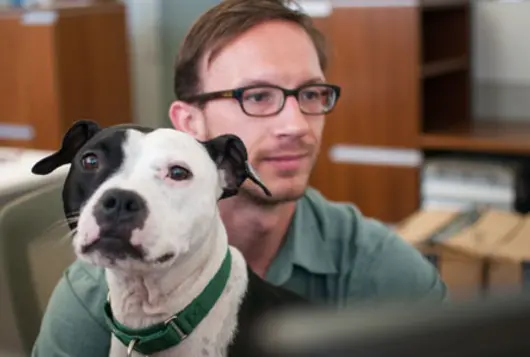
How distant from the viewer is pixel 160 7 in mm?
4230

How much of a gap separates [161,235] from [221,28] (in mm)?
562

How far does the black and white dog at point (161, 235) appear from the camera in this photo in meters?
0.78

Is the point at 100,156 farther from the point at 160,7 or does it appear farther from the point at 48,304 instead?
the point at 160,7

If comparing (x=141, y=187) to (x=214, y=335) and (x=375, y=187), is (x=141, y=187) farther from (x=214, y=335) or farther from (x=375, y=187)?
(x=375, y=187)

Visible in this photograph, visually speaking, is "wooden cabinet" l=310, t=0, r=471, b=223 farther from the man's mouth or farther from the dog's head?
the dog's head

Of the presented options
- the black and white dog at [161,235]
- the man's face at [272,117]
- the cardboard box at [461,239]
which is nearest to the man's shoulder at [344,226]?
the man's face at [272,117]

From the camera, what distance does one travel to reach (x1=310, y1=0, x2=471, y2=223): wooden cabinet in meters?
3.27

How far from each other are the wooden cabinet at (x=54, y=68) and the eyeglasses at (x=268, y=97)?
8.08ft

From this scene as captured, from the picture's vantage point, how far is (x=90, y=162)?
85 cm

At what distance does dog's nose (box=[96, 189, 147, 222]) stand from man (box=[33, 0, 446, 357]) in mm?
341

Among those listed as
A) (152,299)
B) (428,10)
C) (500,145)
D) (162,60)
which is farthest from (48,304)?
(162,60)

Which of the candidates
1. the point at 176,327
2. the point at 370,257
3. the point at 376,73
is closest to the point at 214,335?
the point at 176,327

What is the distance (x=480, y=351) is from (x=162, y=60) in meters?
4.07

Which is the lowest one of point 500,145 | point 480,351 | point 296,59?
point 500,145
